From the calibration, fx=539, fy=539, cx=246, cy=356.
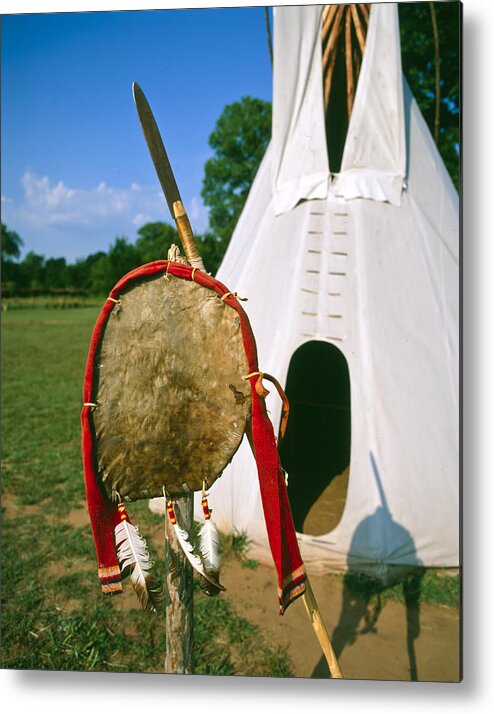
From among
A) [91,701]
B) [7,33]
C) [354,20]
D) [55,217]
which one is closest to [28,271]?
[55,217]

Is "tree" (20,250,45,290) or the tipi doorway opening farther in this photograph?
"tree" (20,250,45,290)

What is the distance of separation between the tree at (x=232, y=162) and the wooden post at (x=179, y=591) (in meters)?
3.41

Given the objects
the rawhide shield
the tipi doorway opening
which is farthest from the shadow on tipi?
the rawhide shield

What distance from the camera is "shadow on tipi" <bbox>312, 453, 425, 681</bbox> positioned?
7.71ft

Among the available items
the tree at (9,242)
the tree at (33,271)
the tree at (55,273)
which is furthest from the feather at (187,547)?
the tree at (55,273)

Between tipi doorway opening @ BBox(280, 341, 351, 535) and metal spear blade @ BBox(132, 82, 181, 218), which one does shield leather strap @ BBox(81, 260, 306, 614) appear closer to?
metal spear blade @ BBox(132, 82, 181, 218)

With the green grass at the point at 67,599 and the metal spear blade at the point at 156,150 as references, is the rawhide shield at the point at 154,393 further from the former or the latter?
the green grass at the point at 67,599

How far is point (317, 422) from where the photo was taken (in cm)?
375

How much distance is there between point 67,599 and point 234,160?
433 centimetres

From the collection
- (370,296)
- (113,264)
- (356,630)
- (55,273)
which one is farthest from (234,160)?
(356,630)

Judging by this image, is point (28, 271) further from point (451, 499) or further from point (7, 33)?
point (451, 499)

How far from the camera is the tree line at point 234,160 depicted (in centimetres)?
236

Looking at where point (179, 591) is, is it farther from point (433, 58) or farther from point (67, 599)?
point (433, 58)

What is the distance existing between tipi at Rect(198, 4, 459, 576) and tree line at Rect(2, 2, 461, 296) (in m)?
0.22
